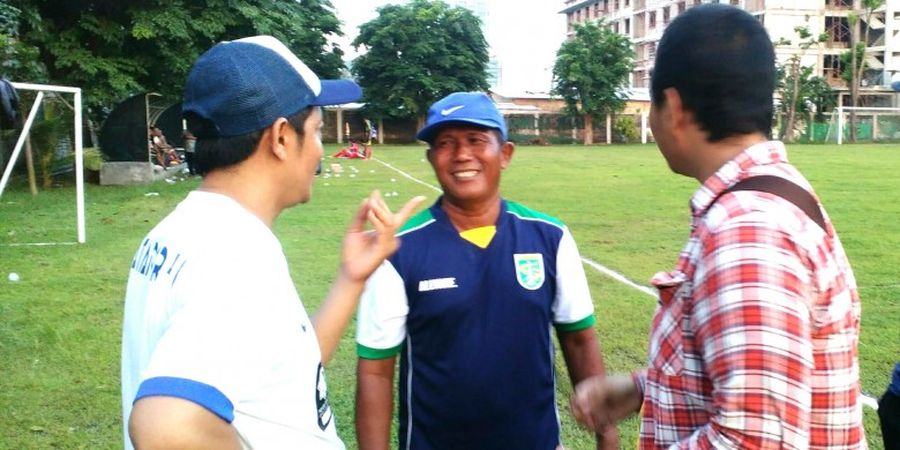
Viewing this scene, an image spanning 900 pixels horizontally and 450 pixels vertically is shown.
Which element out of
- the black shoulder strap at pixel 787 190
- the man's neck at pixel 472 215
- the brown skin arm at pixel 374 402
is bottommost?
the brown skin arm at pixel 374 402

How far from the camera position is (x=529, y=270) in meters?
2.54

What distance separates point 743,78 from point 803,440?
0.63 meters

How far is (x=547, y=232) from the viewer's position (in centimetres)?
263

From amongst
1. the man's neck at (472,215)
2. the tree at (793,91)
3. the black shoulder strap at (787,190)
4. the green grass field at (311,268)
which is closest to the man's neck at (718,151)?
the black shoulder strap at (787,190)

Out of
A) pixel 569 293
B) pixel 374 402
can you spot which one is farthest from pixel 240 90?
pixel 569 293

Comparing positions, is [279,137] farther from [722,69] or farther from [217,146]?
[722,69]

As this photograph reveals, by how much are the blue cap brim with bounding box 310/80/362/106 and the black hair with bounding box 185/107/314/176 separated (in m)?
0.19

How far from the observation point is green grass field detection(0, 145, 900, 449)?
16.0 feet

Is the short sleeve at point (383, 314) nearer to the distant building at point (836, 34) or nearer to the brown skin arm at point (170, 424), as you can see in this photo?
the brown skin arm at point (170, 424)

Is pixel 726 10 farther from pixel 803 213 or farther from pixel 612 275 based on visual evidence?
pixel 612 275

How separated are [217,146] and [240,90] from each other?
0.42 feet

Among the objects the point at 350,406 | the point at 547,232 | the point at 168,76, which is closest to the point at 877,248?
the point at 350,406

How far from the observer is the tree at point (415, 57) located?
4791 centimetres

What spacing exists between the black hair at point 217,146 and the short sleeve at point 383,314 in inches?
31.8
